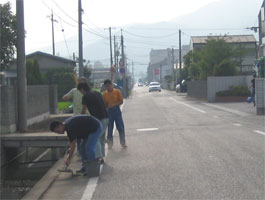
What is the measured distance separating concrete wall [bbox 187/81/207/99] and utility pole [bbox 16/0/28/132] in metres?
25.3

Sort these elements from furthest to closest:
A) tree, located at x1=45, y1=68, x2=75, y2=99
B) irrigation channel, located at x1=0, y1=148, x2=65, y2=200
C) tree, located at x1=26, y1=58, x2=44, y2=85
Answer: tree, located at x1=45, y1=68, x2=75, y2=99
tree, located at x1=26, y1=58, x2=44, y2=85
irrigation channel, located at x1=0, y1=148, x2=65, y2=200

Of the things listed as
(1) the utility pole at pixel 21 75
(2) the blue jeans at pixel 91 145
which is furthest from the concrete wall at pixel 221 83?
(2) the blue jeans at pixel 91 145

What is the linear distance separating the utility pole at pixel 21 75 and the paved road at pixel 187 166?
345 cm

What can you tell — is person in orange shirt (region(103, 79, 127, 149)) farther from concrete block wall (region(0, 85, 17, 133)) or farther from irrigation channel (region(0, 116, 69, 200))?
concrete block wall (region(0, 85, 17, 133))

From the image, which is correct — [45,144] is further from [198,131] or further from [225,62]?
[225,62]

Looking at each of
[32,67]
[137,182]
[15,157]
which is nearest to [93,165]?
[137,182]

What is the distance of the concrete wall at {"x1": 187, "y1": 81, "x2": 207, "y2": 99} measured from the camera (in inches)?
1572

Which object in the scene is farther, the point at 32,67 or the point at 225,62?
the point at 225,62

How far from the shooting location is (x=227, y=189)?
7742mm

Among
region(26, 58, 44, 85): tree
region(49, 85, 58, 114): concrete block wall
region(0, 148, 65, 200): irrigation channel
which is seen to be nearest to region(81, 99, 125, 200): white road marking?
region(0, 148, 65, 200): irrigation channel

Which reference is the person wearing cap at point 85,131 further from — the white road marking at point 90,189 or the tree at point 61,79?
the tree at point 61,79

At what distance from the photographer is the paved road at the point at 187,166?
306 inches

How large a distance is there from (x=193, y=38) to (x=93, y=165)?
66.2 meters

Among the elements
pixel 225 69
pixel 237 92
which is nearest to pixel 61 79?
pixel 225 69
